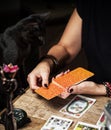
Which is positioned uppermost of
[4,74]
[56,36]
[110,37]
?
[4,74]

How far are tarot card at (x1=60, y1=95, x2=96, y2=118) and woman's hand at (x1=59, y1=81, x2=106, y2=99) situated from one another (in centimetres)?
3

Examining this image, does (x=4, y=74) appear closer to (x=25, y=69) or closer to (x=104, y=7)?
(x=104, y=7)

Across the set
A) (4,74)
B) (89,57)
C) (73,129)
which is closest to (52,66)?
(89,57)

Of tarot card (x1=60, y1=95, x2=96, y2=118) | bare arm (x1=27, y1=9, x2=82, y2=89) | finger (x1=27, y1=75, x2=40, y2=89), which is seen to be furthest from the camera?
bare arm (x1=27, y1=9, x2=82, y2=89)

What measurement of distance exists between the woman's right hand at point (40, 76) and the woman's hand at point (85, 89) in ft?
0.30

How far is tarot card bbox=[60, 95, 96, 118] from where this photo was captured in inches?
45.2

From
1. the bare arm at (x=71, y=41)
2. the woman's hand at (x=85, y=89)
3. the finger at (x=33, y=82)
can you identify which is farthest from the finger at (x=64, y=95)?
the bare arm at (x=71, y=41)

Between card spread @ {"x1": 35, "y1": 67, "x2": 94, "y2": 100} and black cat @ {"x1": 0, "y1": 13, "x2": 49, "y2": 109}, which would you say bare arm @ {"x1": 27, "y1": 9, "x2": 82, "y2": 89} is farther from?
card spread @ {"x1": 35, "y1": 67, "x2": 94, "y2": 100}

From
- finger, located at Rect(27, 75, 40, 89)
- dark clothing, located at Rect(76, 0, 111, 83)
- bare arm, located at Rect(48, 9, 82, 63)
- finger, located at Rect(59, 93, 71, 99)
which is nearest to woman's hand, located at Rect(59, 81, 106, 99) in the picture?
finger, located at Rect(59, 93, 71, 99)

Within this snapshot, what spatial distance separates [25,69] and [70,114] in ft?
2.47

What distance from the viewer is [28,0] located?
3998 millimetres

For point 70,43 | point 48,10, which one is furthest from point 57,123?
point 48,10

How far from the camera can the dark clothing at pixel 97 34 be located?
1.51m

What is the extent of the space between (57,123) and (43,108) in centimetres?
13
